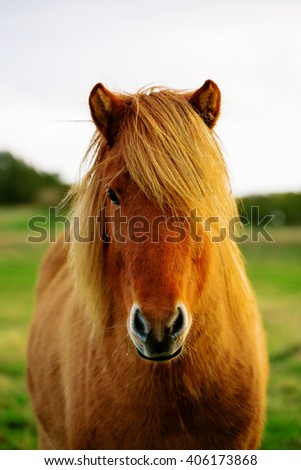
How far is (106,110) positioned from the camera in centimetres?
222

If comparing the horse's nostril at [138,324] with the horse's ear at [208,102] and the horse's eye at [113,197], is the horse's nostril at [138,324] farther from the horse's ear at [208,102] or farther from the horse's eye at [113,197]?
the horse's ear at [208,102]

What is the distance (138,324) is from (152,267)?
0.69 ft

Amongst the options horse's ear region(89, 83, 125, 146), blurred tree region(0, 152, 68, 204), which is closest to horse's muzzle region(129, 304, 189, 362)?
horse's ear region(89, 83, 125, 146)

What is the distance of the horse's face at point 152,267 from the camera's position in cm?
178

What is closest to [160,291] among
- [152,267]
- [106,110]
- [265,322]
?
[152,267]

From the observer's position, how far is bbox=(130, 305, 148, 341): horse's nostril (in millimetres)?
1789

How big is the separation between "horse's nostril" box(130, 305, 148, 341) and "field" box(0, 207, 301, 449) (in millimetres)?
3073

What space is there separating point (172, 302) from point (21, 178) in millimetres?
21468

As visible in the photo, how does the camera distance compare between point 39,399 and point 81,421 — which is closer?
point 81,421

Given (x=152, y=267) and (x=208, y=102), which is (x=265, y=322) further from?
(x=152, y=267)

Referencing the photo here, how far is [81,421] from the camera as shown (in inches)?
98.7

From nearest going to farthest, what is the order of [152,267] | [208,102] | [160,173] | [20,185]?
[152,267], [160,173], [208,102], [20,185]

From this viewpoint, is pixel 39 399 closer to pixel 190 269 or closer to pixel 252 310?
pixel 252 310

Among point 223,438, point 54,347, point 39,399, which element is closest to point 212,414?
point 223,438
